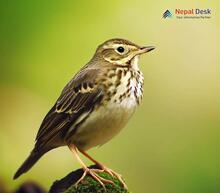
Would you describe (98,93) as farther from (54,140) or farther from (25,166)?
(25,166)

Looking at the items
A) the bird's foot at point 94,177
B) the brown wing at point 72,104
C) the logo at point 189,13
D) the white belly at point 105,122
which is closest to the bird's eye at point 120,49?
the brown wing at point 72,104

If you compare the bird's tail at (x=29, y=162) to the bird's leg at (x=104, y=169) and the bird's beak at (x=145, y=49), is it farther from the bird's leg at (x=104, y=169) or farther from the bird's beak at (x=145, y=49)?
the bird's beak at (x=145, y=49)

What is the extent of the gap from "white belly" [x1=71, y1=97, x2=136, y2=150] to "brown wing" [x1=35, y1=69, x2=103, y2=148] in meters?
0.05

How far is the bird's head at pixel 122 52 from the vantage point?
2684 millimetres

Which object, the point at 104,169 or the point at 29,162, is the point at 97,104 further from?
the point at 29,162

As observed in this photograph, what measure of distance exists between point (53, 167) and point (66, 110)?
0.39m

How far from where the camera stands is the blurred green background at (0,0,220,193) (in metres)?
2.93

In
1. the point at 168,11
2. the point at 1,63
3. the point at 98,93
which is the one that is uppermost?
the point at 168,11

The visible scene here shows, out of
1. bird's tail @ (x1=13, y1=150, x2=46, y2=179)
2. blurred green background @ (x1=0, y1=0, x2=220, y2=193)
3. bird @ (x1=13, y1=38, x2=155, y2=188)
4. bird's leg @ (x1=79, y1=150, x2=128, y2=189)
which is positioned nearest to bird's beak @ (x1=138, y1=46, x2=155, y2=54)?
bird @ (x1=13, y1=38, x2=155, y2=188)

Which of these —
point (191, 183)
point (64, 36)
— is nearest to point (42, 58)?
point (64, 36)

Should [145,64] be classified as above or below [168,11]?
below

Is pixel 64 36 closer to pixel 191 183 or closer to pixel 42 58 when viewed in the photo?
pixel 42 58

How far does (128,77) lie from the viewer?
2615 millimetres

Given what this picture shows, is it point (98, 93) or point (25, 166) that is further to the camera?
point (25, 166)
